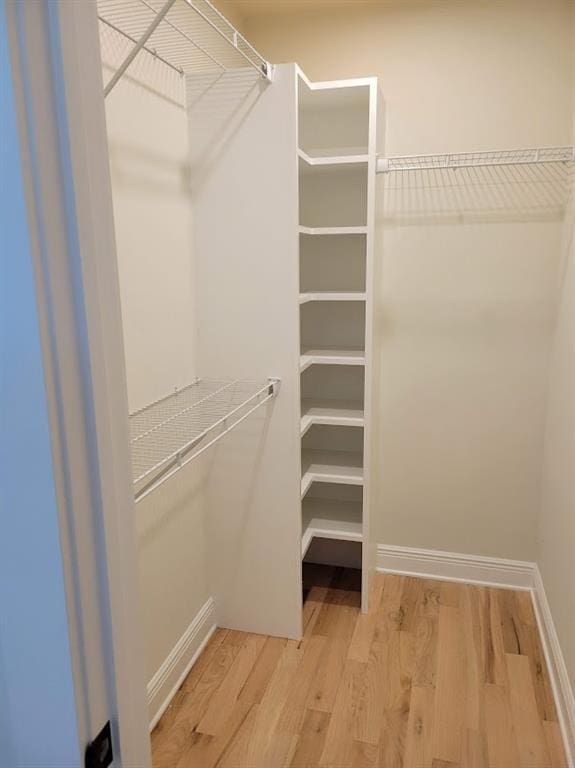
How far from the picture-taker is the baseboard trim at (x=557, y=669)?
73.0 inches

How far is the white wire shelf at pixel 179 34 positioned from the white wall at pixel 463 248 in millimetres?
483

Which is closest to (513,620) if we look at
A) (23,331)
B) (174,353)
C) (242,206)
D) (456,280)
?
(456,280)

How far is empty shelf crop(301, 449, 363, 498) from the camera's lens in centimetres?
254

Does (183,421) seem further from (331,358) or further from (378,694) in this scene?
(378,694)

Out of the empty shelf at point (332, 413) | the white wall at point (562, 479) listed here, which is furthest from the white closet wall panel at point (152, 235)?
the white wall at point (562, 479)

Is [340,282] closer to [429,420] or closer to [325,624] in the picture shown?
[429,420]

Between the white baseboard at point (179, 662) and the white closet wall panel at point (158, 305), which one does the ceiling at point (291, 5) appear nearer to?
the white closet wall panel at point (158, 305)

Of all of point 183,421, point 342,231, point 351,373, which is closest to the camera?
point 183,421

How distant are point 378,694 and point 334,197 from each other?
204cm

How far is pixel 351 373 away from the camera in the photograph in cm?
279

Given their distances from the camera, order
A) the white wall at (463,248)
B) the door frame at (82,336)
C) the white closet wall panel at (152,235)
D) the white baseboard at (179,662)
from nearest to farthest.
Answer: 1. the door frame at (82,336)
2. the white closet wall panel at (152,235)
3. the white baseboard at (179,662)
4. the white wall at (463,248)

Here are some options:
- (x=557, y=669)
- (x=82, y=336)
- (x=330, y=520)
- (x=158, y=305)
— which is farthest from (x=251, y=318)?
(x=557, y=669)

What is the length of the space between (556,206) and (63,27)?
2338 millimetres

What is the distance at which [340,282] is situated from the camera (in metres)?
2.72
